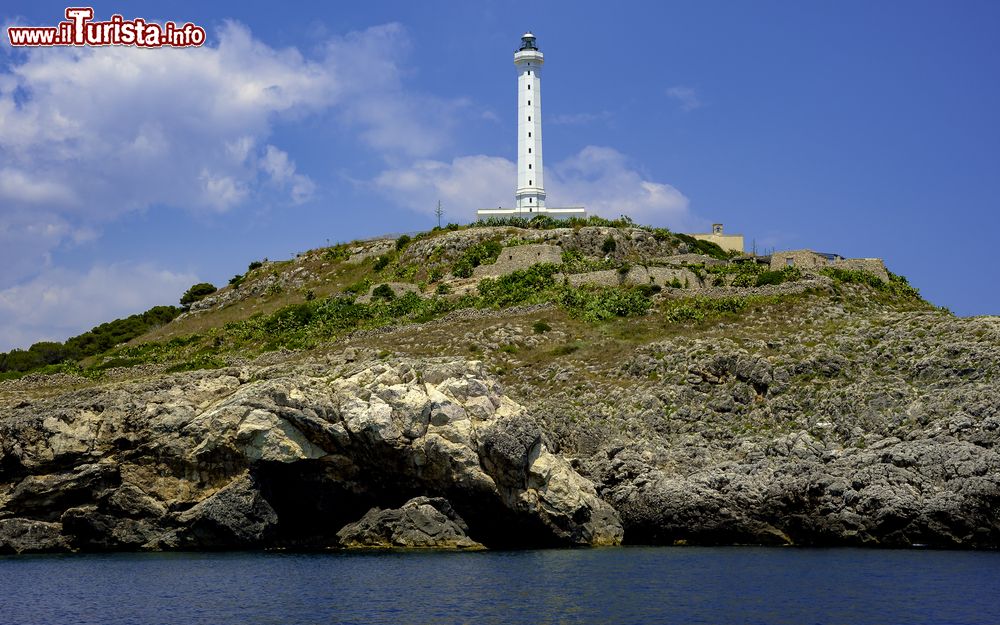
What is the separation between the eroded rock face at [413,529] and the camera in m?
47.1

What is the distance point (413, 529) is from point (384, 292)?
40.4 meters

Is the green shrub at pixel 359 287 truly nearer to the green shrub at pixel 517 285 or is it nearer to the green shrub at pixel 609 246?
the green shrub at pixel 517 285

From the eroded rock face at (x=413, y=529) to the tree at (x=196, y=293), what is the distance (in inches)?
2377

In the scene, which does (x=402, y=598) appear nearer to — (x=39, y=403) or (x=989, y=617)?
(x=989, y=617)

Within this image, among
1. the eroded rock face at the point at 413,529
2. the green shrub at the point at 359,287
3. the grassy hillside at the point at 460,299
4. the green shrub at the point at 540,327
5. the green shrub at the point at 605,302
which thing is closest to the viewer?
the eroded rock face at the point at 413,529

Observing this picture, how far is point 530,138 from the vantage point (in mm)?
101125

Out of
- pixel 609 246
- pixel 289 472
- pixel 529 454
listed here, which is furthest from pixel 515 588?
pixel 609 246

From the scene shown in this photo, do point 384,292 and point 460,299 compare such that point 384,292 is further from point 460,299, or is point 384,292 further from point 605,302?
point 605,302

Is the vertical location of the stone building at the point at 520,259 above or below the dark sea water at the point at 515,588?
above

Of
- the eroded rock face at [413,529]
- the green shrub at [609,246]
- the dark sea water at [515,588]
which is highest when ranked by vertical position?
the green shrub at [609,246]

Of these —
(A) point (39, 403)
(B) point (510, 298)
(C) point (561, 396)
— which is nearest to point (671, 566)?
(C) point (561, 396)

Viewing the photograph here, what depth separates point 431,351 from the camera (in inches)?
2566

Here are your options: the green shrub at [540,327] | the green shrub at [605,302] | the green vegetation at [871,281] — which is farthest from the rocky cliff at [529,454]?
the green vegetation at [871,281]

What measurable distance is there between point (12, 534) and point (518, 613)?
27.4 meters
